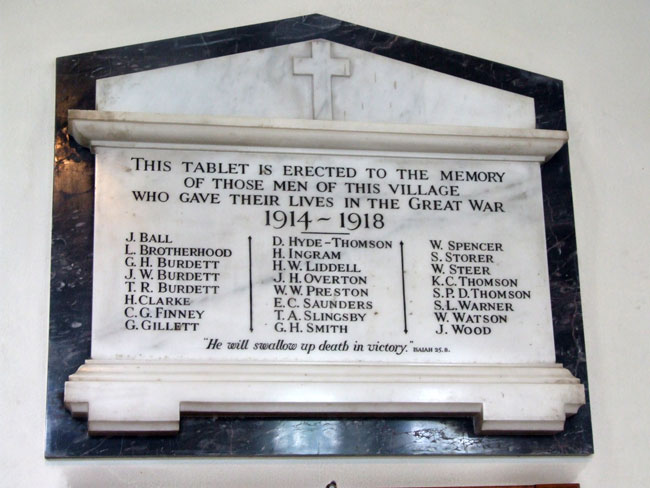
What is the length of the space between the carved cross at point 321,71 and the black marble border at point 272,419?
11 centimetres

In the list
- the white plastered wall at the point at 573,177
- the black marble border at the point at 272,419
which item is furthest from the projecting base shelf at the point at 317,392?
the white plastered wall at the point at 573,177

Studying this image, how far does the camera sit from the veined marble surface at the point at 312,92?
15.2 feet

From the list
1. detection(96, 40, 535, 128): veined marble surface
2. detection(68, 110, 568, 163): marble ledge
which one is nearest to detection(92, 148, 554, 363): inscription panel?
detection(68, 110, 568, 163): marble ledge

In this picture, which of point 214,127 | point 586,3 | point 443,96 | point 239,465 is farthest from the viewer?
point 586,3

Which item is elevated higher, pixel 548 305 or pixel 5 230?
pixel 5 230

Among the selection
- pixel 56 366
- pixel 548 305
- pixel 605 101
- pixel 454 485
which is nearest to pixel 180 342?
pixel 56 366

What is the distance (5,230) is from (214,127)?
2.93 ft

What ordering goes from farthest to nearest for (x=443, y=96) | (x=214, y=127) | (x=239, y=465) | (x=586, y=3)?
(x=586, y=3) → (x=443, y=96) → (x=214, y=127) → (x=239, y=465)

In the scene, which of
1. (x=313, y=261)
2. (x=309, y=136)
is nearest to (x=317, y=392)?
(x=313, y=261)

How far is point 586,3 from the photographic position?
518 centimetres

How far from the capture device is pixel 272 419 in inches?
168

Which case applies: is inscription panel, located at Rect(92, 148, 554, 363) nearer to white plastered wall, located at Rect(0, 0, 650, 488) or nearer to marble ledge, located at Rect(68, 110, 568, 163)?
marble ledge, located at Rect(68, 110, 568, 163)

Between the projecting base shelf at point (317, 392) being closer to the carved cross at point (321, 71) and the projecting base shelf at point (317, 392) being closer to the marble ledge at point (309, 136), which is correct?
the marble ledge at point (309, 136)

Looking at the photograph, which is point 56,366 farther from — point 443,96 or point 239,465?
point 443,96
